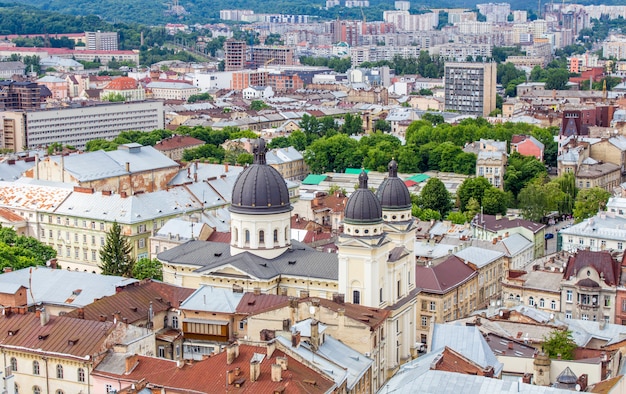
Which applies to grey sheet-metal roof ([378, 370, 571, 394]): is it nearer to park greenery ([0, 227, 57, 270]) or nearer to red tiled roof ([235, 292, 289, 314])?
red tiled roof ([235, 292, 289, 314])

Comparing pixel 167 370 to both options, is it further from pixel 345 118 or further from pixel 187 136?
pixel 345 118

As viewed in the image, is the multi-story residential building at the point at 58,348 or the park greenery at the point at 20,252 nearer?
the multi-story residential building at the point at 58,348

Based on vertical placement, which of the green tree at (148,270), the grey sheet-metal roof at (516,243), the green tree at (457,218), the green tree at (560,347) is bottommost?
the green tree at (457,218)

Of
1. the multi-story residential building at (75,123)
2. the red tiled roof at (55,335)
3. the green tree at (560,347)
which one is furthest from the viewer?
the multi-story residential building at (75,123)

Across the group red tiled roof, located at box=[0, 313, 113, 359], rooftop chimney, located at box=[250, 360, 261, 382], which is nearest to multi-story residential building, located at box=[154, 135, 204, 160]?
red tiled roof, located at box=[0, 313, 113, 359]

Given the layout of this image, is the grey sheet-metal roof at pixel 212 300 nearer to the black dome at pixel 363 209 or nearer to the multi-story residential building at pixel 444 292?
the black dome at pixel 363 209

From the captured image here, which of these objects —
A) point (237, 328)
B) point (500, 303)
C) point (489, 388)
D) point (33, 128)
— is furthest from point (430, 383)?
point (33, 128)

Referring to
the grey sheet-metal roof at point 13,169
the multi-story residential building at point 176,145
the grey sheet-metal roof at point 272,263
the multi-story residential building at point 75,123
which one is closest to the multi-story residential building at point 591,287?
the grey sheet-metal roof at point 272,263
